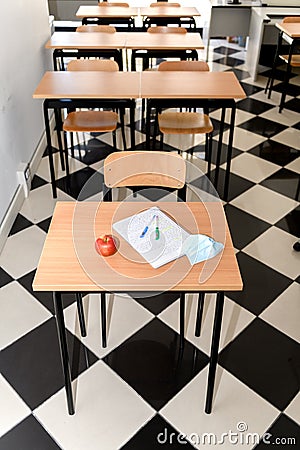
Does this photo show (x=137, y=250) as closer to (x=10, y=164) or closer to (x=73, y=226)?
(x=73, y=226)

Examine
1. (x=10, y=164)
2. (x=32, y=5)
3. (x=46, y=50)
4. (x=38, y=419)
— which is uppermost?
(x=32, y=5)

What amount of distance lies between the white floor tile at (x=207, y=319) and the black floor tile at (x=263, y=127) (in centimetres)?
217

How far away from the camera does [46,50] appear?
→ 405 cm

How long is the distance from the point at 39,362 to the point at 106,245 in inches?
33.4

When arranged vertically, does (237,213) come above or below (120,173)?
below

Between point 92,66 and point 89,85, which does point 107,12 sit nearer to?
point 92,66

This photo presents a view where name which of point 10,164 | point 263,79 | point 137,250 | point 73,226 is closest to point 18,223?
point 10,164

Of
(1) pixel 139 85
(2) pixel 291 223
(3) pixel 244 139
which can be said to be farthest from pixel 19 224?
(3) pixel 244 139

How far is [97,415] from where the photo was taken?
6.39 feet

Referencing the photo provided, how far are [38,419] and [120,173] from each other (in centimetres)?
109

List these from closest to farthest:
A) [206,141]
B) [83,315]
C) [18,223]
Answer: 1. [83,315]
2. [18,223]
3. [206,141]

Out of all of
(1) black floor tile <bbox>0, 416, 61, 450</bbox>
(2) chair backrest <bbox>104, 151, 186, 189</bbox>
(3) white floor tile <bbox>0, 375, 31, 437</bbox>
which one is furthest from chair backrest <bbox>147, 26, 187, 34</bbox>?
(1) black floor tile <bbox>0, 416, 61, 450</bbox>

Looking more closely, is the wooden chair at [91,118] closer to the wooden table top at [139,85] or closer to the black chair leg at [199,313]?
the wooden table top at [139,85]

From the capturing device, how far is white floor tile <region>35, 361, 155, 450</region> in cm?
186
